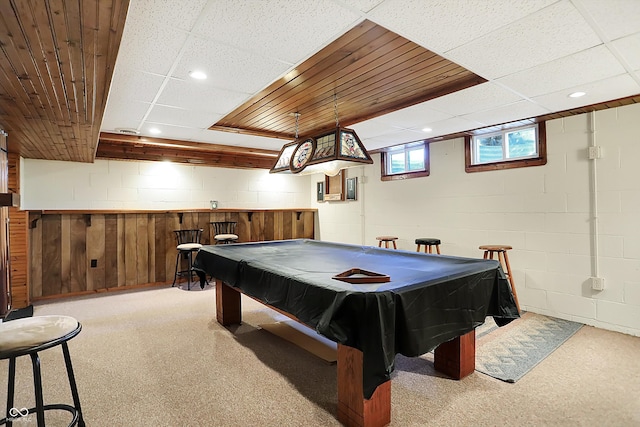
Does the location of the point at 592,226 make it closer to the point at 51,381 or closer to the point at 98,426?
the point at 98,426

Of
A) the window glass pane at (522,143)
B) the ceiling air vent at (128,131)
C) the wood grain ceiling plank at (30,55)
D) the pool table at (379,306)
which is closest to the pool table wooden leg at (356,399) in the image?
the pool table at (379,306)

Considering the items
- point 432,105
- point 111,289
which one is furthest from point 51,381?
point 432,105

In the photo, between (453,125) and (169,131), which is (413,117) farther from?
(169,131)

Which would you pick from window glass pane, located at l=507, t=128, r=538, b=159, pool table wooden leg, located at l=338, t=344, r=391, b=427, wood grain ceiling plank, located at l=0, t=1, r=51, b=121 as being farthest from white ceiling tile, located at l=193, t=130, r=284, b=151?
pool table wooden leg, located at l=338, t=344, r=391, b=427

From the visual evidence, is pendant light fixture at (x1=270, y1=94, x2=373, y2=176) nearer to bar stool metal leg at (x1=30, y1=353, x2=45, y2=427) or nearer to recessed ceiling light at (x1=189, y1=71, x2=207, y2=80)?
recessed ceiling light at (x1=189, y1=71, x2=207, y2=80)

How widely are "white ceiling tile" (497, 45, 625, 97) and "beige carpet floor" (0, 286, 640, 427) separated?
2223 millimetres

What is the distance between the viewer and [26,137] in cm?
324

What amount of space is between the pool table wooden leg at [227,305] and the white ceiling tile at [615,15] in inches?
135

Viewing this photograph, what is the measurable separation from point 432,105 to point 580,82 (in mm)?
1171

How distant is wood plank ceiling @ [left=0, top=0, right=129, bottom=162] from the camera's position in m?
1.21

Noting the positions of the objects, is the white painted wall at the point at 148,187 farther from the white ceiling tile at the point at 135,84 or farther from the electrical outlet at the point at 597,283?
the electrical outlet at the point at 597,283

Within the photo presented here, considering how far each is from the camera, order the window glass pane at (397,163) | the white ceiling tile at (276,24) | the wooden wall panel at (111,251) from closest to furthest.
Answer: the white ceiling tile at (276,24) < the wooden wall panel at (111,251) < the window glass pane at (397,163)

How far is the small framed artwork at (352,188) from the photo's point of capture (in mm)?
6094

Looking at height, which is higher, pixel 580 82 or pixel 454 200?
pixel 580 82
